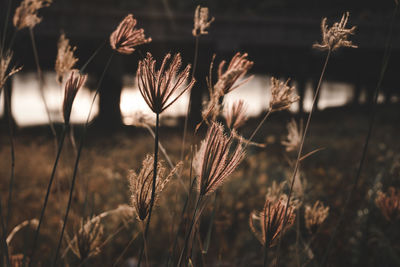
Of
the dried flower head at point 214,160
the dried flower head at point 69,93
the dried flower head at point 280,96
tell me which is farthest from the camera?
the dried flower head at point 280,96

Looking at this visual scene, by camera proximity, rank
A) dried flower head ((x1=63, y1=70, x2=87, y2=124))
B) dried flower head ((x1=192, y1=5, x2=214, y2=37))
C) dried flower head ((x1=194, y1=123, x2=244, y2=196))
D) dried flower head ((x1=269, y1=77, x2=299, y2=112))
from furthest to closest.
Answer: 1. dried flower head ((x1=192, y1=5, x2=214, y2=37))
2. dried flower head ((x1=269, y1=77, x2=299, y2=112))
3. dried flower head ((x1=63, y1=70, x2=87, y2=124))
4. dried flower head ((x1=194, y1=123, x2=244, y2=196))

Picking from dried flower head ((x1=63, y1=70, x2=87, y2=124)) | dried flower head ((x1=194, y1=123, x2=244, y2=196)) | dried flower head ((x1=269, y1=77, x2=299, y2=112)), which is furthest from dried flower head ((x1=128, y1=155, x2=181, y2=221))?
dried flower head ((x1=269, y1=77, x2=299, y2=112))

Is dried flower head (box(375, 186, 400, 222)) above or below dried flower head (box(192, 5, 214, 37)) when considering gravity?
below

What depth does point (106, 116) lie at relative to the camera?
40.6 feet

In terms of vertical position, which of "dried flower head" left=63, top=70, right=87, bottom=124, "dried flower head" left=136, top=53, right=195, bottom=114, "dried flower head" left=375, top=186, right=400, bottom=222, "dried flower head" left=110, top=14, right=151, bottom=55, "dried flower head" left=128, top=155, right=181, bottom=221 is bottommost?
"dried flower head" left=375, top=186, right=400, bottom=222

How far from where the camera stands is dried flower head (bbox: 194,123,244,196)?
1.87ft

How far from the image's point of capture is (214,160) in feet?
1.90

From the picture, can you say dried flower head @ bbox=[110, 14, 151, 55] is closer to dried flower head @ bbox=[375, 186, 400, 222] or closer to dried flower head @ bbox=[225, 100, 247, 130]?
dried flower head @ bbox=[225, 100, 247, 130]

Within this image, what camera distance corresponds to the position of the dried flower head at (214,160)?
57 cm

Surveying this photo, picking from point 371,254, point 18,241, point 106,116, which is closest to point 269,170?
point 371,254

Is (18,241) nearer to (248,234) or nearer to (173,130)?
(248,234)

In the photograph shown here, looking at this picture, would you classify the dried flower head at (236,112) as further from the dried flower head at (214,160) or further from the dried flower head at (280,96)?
the dried flower head at (214,160)

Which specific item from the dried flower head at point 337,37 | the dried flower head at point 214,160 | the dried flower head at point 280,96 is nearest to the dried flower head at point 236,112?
the dried flower head at point 280,96

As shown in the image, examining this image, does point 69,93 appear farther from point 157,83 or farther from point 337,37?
point 337,37
